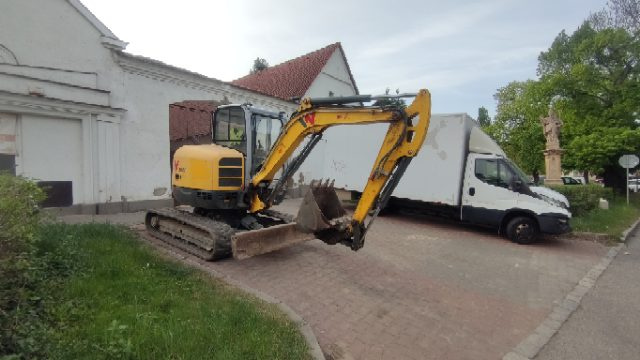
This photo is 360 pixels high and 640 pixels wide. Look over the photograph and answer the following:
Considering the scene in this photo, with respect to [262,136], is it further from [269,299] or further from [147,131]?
[147,131]

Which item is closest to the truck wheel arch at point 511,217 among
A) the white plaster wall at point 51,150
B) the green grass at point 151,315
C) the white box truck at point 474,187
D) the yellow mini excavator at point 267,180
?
the white box truck at point 474,187

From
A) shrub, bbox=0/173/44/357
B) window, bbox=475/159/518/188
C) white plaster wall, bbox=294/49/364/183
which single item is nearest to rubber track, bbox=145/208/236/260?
shrub, bbox=0/173/44/357

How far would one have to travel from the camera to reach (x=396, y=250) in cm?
768

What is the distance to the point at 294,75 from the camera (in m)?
18.7

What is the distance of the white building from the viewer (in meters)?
8.09

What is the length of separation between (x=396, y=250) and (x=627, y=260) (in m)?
5.26

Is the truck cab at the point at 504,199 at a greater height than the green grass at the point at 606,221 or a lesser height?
greater

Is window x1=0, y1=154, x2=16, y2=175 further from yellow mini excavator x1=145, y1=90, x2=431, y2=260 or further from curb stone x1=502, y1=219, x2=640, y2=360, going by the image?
curb stone x1=502, y1=219, x2=640, y2=360

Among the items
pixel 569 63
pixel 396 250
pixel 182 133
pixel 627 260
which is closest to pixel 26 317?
pixel 396 250

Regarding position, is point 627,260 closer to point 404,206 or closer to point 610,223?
point 610,223

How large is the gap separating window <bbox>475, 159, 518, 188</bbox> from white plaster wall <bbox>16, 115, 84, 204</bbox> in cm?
1057

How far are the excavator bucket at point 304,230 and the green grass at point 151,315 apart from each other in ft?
2.48

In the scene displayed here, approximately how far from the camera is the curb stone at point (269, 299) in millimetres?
3496

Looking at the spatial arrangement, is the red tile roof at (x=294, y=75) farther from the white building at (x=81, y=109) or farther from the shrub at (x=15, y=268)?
the shrub at (x=15, y=268)
